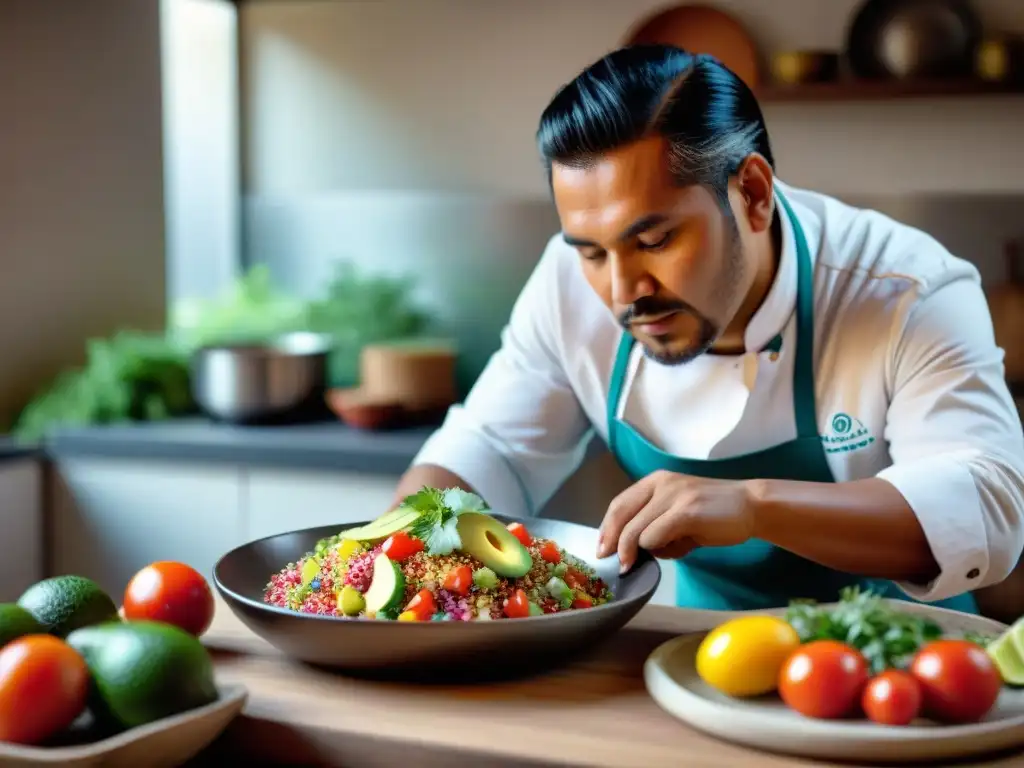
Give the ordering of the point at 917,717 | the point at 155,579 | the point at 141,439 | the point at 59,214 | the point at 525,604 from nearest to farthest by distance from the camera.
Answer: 1. the point at 917,717
2. the point at 525,604
3. the point at 155,579
4. the point at 141,439
5. the point at 59,214

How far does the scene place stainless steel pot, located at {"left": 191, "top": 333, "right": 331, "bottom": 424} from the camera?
301cm

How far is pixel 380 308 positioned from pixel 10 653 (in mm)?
2502

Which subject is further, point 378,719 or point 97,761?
point 378,719

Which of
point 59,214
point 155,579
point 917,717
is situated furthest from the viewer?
point 59,214

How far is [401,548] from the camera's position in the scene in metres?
1.25

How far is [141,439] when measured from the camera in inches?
113

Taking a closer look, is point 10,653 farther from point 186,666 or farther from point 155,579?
point 155,579

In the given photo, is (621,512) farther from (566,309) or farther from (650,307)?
(566,309)

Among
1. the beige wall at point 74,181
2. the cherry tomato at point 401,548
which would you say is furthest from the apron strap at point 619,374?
the beige wall at point 74,181

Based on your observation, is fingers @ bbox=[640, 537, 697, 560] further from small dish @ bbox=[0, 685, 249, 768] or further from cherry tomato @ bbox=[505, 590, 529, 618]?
small dish @ bbox=[0, 685, 249, 768]

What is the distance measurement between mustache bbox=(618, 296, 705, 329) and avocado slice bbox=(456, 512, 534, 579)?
1.22 feet

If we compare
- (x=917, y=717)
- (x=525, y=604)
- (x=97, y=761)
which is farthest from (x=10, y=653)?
(x=917, y=717)

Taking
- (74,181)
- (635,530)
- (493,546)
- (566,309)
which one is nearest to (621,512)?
(635,530)

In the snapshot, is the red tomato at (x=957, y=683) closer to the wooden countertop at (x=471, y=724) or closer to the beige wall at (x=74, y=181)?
the wooden countertop at (x=471, y=724)
